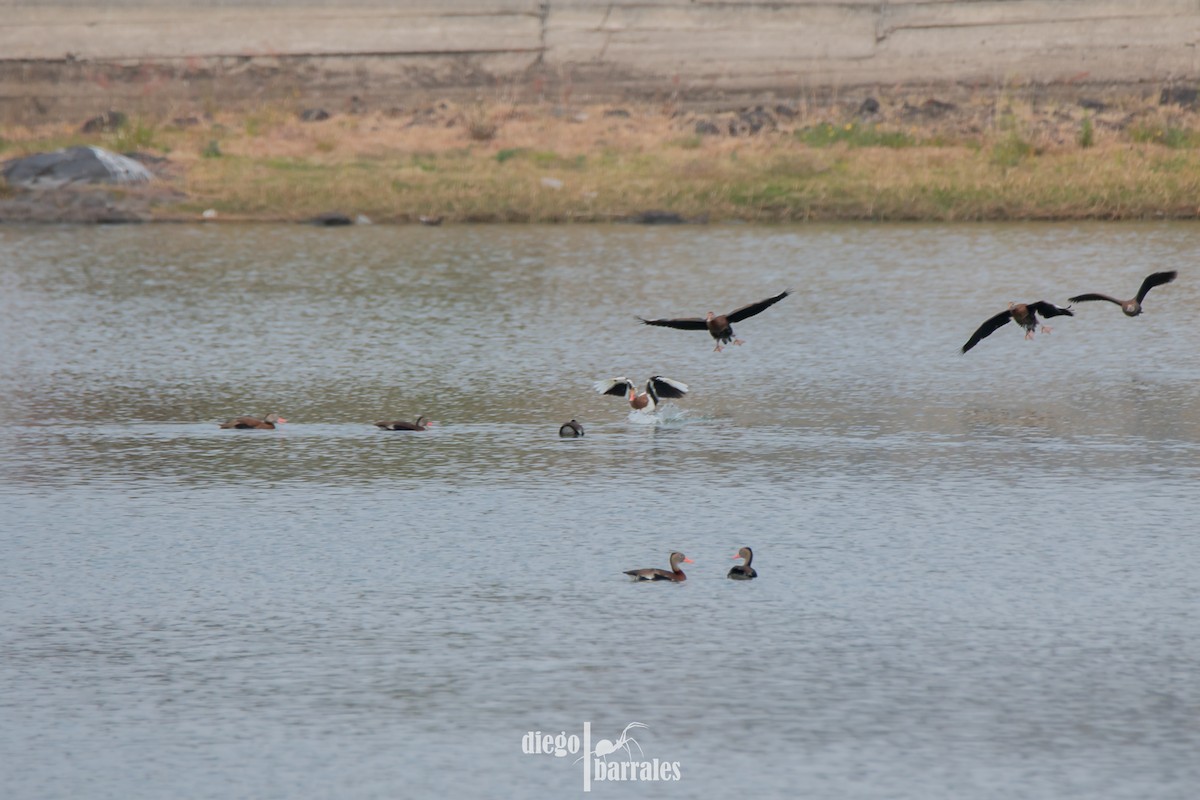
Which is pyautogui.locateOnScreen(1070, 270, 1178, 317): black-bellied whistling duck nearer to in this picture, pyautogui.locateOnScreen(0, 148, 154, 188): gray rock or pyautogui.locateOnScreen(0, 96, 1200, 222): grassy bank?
pyautogui.locateOnScreen(0, 96, 1200, 222): grassy bank

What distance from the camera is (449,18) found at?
3497cm

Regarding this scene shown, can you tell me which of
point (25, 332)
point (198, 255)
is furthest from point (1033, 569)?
point (198, 255)

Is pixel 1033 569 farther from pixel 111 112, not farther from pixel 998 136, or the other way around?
pixel 111 112

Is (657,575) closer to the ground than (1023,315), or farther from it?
closer to the ground

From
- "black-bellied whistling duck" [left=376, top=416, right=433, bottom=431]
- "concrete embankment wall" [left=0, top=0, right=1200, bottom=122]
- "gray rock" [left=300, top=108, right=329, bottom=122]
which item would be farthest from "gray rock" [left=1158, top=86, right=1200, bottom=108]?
"black-bellied whistling duck" [left=376, top=416, right=433, bottom=431]

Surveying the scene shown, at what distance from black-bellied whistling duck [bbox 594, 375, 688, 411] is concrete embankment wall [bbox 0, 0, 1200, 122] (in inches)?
764

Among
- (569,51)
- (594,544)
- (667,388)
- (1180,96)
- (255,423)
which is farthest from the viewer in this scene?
(569,51)

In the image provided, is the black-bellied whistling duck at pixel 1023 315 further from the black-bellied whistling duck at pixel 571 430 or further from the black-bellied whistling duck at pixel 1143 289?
the black-bellied whistling duck at pixel 571 430

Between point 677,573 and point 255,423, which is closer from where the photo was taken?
point 677,573

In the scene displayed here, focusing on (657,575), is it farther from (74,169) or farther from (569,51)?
(569,51)

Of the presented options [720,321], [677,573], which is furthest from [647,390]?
[677,573]

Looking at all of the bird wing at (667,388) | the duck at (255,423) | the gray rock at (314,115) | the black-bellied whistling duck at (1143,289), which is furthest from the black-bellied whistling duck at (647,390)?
the gray rock at (314,115)

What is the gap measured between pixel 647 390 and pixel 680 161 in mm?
13820

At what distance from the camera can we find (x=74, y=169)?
26.8 meters
